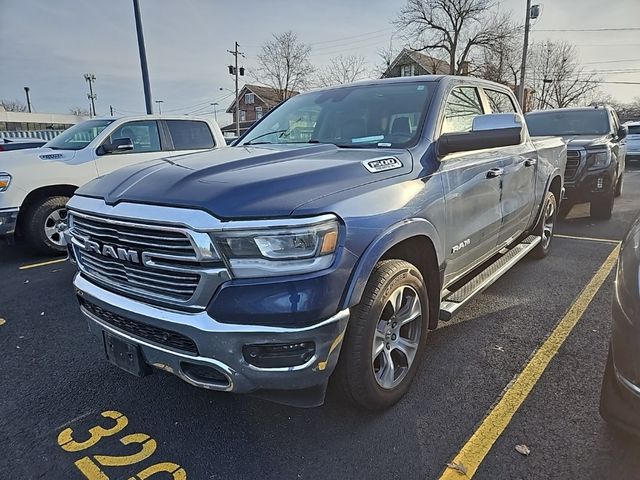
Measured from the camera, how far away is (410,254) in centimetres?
265

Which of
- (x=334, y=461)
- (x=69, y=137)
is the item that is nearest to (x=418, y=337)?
(x=334, y=461)

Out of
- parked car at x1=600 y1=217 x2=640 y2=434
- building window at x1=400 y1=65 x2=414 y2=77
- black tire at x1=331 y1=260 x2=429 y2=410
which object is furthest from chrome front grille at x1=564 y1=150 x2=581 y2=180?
building window at x1=400 y1=65 x2=414 y2=77

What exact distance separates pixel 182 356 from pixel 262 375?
368 mm

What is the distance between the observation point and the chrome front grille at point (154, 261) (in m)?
1.89

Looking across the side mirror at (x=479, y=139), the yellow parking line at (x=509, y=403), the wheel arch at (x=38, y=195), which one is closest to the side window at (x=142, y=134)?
the wheel arch at (x=38, y=195)

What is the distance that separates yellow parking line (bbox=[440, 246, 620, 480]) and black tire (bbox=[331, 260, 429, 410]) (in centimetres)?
47

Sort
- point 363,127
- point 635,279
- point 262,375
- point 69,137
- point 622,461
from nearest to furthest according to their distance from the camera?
point 635,279 → point 262,375 → point 622,461 → point 363,127 → point 69,137

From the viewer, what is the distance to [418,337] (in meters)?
2.69

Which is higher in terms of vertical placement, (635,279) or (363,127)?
(363,127)

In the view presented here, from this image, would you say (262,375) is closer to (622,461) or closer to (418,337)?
(418,337)

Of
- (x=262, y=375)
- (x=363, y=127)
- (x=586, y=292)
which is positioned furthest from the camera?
(x=586, y=292)

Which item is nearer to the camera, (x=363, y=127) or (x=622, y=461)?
(x=622, y=461)

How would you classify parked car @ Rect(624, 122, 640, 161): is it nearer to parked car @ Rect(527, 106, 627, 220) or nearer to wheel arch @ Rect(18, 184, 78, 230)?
parked car @ Rect(527, 106, 627, 220)

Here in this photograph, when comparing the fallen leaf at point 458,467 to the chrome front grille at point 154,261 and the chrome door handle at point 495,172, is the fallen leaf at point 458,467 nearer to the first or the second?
the chrome front grille at point 154,261
